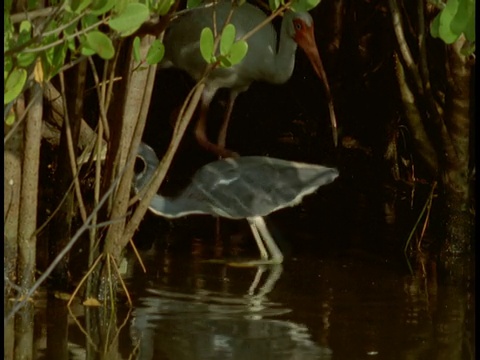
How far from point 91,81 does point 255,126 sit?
47.6 inches

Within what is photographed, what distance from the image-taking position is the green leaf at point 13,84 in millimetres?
3614

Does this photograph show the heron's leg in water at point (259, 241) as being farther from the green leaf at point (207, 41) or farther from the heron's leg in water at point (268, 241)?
the green leaf at point (207, 41)

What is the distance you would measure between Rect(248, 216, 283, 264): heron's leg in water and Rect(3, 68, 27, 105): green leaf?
338cm

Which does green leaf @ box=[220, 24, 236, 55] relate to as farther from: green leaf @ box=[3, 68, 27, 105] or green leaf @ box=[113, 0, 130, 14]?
green leaf @ box=[3, 68, 27, 105]

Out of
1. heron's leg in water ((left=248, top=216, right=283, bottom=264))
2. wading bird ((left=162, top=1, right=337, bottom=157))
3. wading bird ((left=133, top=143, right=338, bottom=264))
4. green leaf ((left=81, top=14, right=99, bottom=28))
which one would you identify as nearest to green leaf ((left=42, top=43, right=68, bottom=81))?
green leaf ((left=81, top=14, right=99, bottom=28))

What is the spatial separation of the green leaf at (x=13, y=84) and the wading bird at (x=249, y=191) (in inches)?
126

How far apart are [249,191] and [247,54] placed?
55.2 inches

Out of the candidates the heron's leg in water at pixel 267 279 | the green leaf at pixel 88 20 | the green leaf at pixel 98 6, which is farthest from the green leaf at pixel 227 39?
the heron's leg in water at pixel 267 279

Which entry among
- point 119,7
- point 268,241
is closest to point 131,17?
point 119,7

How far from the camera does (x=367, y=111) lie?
9055 mm

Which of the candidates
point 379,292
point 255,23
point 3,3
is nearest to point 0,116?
point 3,3

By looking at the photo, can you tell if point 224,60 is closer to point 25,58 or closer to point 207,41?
point 207,41

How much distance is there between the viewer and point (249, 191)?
22.5 feet

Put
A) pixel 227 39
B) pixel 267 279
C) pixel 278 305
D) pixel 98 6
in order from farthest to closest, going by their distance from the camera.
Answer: pixel 267 279 < pixel 278 305 < pixel 227 39 < pixel 98 6
